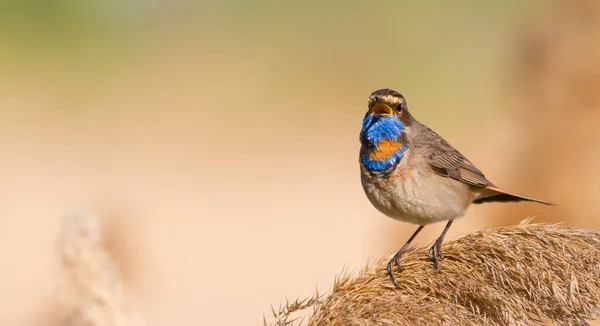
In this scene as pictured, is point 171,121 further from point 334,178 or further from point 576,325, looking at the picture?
point 576,325

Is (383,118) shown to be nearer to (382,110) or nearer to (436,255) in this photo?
(382,110)

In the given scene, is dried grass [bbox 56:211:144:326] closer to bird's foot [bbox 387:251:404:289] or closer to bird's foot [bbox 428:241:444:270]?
bird's foot [bbox 387:251:404:289]

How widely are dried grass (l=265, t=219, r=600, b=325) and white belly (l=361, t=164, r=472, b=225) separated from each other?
31.0 inches

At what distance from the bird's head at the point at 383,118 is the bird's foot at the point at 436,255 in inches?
34.6

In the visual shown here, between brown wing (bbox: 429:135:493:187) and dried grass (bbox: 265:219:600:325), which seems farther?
brown wing (bbox: 429:135:493:187)

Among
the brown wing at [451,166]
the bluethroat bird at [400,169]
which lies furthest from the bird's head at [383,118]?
the brown wing at [451,166]

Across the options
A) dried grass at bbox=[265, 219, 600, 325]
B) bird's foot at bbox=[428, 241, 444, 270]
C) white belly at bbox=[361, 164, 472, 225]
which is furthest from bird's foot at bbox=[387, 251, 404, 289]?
white belly at bbox=[361, 164, 472, 225]

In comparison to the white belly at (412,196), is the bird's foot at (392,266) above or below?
below

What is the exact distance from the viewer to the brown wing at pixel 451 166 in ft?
16.1

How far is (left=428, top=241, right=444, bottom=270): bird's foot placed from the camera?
383 cm

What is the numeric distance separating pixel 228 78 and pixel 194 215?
4241 millimetres

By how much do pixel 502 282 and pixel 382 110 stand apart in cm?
122

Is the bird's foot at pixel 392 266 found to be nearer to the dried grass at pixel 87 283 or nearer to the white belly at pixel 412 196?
the white belly at pixel 412 196

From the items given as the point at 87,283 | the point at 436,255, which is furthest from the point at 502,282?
the point at 87,283
